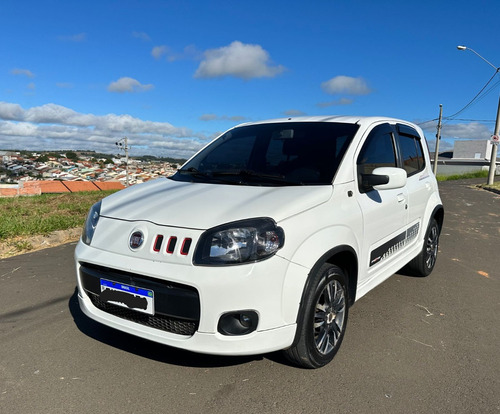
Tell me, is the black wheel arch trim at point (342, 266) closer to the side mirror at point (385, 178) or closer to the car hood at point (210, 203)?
the car hood at point (210, 203)

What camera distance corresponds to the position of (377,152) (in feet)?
11.6

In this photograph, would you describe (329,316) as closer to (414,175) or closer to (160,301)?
(160,301)

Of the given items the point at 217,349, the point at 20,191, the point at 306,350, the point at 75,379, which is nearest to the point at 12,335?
the point at 75,379

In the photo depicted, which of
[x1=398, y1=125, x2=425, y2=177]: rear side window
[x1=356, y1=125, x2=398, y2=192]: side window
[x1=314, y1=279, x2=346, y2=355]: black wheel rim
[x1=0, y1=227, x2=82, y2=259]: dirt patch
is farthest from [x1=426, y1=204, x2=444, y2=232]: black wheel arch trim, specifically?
[x1=0, y1=227, x2=82, y2=259]: dirt patch

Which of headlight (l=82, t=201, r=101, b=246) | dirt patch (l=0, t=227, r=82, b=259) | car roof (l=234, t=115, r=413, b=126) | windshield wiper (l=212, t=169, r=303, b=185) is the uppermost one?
car roof (l=234, t=115, r=413, b=126)

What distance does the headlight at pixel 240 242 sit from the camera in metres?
2.23

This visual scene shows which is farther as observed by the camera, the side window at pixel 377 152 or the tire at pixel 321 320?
the side window at pixel 377 152

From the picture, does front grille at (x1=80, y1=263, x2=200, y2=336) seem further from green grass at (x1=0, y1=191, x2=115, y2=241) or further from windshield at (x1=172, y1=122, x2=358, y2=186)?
green grass at (x1=0, y1=191, x2=115, y2=241)

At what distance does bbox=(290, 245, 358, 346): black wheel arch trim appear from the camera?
2375 mm

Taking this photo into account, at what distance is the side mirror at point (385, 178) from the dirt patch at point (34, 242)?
4.87 metres

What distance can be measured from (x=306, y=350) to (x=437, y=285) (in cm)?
261

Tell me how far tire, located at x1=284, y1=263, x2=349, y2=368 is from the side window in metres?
0.83

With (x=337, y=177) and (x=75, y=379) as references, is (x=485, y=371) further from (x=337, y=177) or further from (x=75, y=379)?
(x=75, y=379)

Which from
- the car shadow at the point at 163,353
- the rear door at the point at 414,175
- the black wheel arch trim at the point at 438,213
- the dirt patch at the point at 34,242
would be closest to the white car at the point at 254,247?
the car shadow at the point at 163,353
